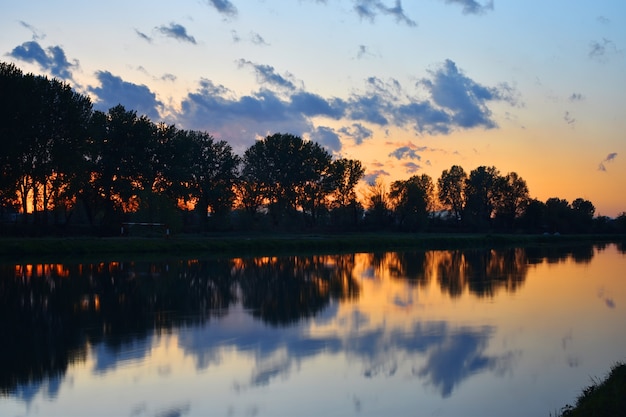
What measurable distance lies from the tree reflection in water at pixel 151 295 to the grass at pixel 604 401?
2978mm

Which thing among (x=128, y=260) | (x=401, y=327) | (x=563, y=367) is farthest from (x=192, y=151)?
(x=563, y=367)

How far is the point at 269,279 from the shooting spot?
114 feet

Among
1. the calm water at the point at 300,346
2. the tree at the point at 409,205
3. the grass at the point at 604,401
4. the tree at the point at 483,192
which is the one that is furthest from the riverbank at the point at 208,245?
the grass at the point at 604,401

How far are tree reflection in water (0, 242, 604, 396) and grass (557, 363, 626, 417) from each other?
2.98m

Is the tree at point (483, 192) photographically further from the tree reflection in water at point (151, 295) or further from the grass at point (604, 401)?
the grass at point (604, 401)

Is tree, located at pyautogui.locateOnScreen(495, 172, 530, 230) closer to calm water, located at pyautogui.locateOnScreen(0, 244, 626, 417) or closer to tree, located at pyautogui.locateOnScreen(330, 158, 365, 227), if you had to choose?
tree, located at pyautogui.locateOnScreen(330, 158, 365, 227)

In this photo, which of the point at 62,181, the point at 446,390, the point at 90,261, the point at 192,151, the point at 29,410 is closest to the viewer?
the point at 29,410

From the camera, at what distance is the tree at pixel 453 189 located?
128 metres

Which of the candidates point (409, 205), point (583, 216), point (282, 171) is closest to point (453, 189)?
point (409, 205)

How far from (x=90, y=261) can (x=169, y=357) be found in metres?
32.4

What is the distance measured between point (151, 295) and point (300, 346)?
12213mm

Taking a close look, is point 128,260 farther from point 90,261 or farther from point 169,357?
point 169,357

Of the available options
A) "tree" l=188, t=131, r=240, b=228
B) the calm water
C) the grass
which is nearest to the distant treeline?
"tree" l=188, t=131, r=240, b=228

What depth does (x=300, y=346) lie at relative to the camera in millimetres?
16750
